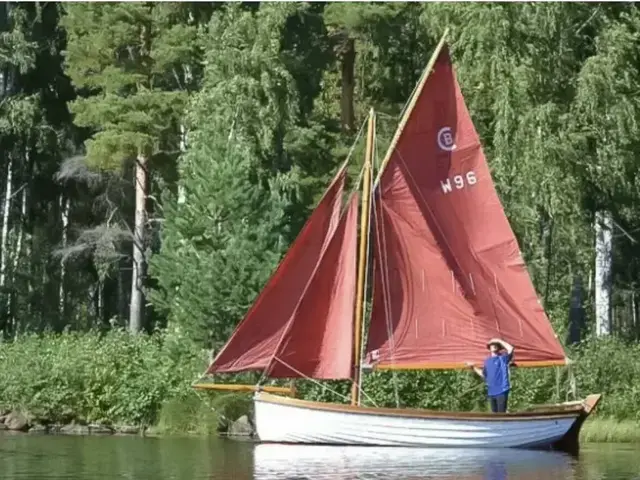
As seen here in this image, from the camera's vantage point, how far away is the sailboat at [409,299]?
982 inches

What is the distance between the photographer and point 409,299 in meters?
25.8

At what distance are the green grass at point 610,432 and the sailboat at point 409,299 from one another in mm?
3061

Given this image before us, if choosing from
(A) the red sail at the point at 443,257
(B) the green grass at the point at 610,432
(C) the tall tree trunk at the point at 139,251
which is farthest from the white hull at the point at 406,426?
(C) the tall tree trunk at the point at 139,251

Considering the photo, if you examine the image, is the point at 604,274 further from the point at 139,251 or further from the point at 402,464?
the point at 402,464

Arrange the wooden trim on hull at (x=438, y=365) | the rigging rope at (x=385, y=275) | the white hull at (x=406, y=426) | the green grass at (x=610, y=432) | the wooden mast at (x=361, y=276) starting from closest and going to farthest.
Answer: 1. the white hull at (x=406, y=426)
2. the wooden mast at (x=361, y=276)
3. the wooden trim on hull at (x=438, y=365)
4. the rigging rope at (x=385, y=275)
5. the green grass at (x=610, y=432)

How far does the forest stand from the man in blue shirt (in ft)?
8.29

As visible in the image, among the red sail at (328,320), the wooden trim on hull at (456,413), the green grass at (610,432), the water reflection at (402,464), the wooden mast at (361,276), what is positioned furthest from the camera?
the green grass at (610,432)

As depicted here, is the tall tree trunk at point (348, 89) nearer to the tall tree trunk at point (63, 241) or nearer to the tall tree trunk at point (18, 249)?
the tall tree trunk at point (63, 241)

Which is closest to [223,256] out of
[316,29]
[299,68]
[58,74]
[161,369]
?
[161,369]

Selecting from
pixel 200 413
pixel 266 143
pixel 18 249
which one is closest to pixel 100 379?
pixel 200 413

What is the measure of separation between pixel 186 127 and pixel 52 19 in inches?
407

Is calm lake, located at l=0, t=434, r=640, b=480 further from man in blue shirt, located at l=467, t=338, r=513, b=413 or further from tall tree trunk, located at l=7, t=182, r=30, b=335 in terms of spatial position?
tall tree trunk, located at l=7, t=182, r=30, b=335

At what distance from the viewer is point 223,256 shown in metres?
31.0

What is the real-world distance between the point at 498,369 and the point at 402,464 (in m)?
3.35
